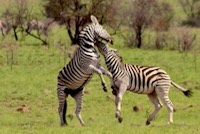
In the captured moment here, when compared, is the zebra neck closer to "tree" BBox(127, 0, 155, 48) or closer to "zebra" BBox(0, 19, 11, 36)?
"tree" BBox(127, 0, 155, 48)

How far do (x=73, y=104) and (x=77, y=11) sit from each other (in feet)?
57.3

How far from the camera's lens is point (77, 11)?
34.6 metres

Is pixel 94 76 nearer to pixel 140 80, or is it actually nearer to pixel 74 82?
pixel 140 80

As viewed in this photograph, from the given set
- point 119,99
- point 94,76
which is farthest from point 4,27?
point 119,99

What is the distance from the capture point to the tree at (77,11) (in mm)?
34562

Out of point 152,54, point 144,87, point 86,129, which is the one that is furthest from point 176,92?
point 152,54

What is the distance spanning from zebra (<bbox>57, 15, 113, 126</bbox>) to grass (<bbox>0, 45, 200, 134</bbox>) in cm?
75

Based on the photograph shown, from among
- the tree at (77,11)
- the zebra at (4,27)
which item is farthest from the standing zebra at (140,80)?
the zebra at (4,27)

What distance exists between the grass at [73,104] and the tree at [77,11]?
9.19 meters

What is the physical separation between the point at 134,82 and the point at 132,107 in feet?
12.8

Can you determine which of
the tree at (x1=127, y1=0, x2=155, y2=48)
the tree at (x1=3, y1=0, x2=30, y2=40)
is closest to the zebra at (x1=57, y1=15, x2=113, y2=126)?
the tree at (x1=127, y1=0, x2=155, y2=48)

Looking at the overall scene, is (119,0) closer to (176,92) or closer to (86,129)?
(176,92)

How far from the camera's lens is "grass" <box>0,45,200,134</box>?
477 inches

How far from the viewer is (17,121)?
14.7 meters
